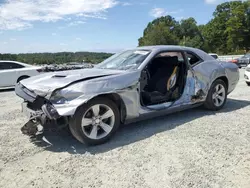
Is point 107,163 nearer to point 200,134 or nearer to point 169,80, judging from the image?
point 200,134

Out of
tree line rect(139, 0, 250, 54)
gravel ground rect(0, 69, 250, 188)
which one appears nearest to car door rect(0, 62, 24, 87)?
gravel ground rect(0, 69, 250, 188)

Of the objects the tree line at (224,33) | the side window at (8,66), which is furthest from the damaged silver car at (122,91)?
the tree line at (224,33)

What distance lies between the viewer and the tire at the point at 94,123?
3.61 meters

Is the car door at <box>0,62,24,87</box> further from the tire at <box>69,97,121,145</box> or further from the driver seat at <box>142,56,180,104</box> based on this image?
the tire at <box>69,97,121,145</box>

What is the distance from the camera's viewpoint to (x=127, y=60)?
4.80 m

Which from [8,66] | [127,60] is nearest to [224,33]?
[8,66]

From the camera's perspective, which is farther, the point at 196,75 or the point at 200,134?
the point at 196,75

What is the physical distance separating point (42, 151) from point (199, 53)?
3.88 meters

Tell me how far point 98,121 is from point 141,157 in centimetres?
86

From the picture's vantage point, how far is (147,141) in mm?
4000

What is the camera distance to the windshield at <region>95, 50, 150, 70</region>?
4.58 m

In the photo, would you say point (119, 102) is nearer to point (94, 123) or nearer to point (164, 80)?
point (94, 123)

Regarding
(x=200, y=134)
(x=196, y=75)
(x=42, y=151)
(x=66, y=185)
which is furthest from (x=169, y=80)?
(x=66, y=185)

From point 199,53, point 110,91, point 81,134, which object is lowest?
point 81,134
